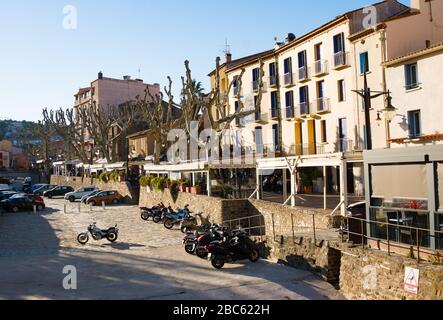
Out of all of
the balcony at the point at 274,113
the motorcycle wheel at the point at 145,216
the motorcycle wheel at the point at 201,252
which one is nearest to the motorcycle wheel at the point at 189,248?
the motorcycle wheel at the point at 201,252

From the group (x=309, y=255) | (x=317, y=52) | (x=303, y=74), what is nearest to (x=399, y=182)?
(x=309, y=255)

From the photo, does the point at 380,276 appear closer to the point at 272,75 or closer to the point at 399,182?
the point at 399,182

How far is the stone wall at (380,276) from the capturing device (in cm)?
928

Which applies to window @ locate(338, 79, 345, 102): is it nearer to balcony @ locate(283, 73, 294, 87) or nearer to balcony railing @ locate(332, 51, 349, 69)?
balcony railing @ locate(332, 51, 349, 69)

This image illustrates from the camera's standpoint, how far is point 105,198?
3844 centimetres

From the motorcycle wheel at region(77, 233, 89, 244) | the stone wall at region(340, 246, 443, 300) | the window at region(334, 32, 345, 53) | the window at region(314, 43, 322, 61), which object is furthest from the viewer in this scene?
the window at region(314, 43, 322, 61)

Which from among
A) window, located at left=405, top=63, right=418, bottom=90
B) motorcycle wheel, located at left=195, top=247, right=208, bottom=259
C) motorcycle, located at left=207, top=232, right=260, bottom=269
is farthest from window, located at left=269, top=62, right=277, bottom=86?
motorcycle wheel, located at left=195, top=247, right=208, bottom=259

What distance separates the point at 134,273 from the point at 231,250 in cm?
342

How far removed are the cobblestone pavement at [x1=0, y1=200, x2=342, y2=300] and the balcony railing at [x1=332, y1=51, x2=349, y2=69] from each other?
51.3 ft

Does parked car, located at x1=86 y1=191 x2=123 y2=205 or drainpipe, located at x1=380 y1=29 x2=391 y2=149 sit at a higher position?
drainpipe, located at x1=380 y1=29 x2=391 y2=149

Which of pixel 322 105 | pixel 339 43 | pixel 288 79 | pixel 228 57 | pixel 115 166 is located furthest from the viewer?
pixel 228 57

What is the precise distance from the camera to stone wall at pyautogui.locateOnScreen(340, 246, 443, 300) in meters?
9.28

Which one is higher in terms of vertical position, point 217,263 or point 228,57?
point 228,57

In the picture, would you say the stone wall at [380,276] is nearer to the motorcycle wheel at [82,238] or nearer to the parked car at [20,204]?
the motorcycle wheel at [82,238]
